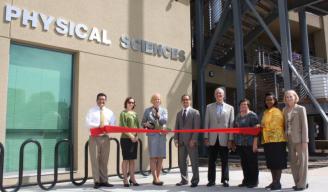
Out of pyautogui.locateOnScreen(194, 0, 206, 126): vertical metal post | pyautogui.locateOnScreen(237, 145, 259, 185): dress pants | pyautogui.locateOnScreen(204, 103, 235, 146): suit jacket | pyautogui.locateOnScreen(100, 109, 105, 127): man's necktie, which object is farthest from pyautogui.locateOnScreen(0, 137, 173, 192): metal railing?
pyautogui.locateOnScreen(194, 0, 206, 126): vertical metal post

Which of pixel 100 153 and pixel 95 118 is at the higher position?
pixel 95 118

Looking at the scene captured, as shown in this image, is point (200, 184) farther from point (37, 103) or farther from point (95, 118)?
point (37, 103)

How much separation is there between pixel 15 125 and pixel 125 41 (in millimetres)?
3678

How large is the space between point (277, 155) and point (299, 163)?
0.40 meters

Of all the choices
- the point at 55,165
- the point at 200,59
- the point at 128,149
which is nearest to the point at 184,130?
the point at 128,149

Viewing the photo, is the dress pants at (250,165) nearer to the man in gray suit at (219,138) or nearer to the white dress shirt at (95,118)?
the man in gray suit at (219,138)

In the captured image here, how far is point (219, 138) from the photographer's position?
734 centimetres

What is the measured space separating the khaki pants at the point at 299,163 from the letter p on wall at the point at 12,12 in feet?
19.8

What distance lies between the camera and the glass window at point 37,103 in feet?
25.7

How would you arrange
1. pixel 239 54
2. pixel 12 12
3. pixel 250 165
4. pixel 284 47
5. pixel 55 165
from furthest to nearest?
1. pixel 239 54
2. pixel 284 47
3. pixel 12 12
4. pixel 55 165
5. pixel 250 165

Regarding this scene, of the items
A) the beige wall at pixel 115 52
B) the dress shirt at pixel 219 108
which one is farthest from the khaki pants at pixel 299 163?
the beige wall at pixel 115 52

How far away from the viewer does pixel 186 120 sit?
7637 mm

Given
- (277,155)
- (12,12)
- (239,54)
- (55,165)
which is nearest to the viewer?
(277,155)

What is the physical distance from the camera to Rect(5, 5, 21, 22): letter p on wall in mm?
7715
